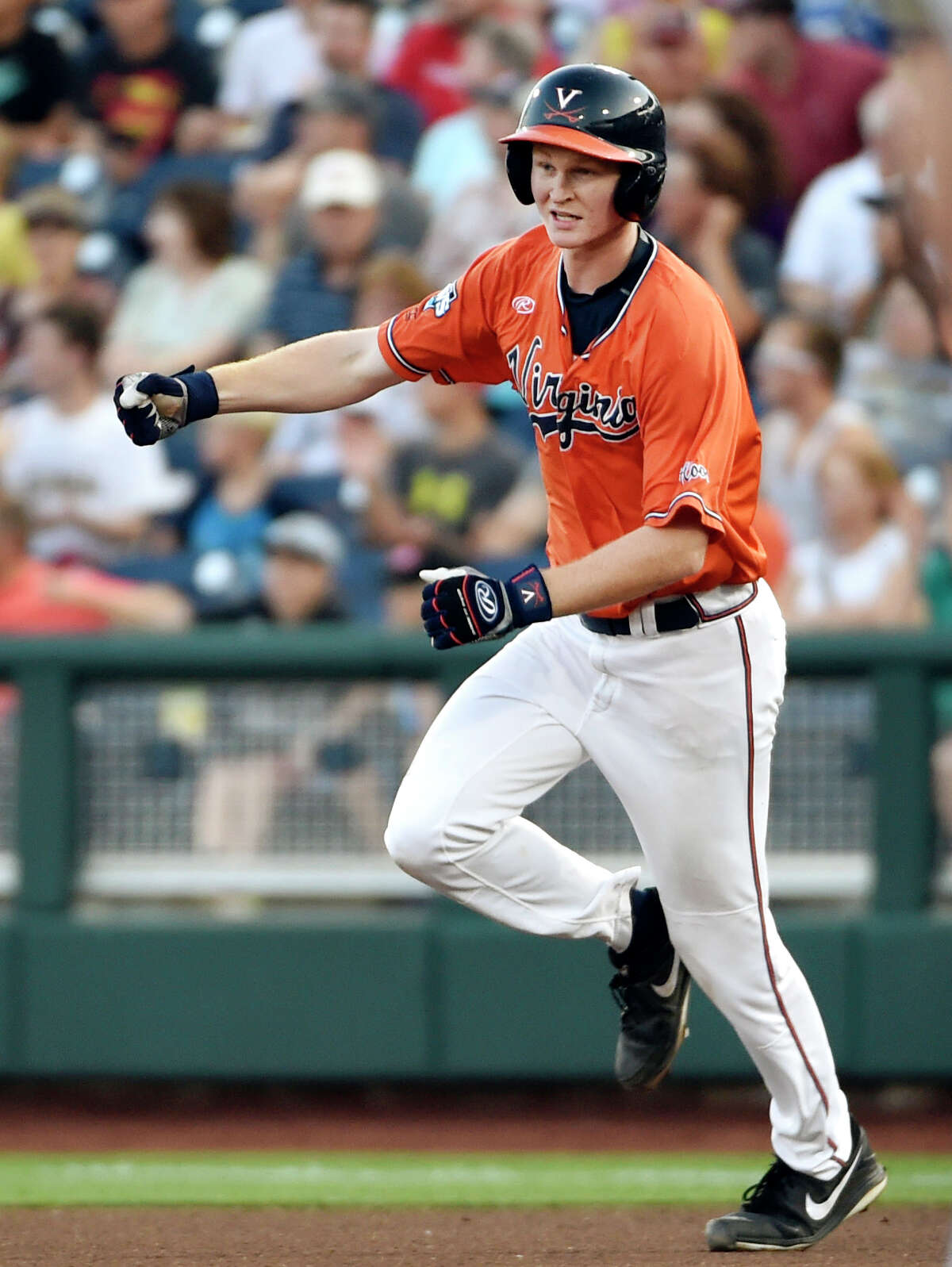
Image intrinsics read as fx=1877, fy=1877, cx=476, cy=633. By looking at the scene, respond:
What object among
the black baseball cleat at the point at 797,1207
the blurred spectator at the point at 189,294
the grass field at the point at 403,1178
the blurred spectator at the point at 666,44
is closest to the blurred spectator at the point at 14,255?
the blurred spectator at the point at 189,294

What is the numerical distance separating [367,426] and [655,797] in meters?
3.65

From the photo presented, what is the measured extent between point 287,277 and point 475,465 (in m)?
1.34

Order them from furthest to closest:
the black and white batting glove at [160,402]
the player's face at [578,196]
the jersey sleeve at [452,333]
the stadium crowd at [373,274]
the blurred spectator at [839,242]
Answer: the blurred spectator at [839,242] < the stadium crowd at [373,274] < the jersey sleeve at [452,333] < the black and white batting glove at [160,402] < the player's face at [578,196]

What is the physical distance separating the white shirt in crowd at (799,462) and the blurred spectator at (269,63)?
9.36ft

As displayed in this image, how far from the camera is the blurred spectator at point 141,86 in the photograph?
27.3ft

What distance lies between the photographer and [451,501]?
6801 millimetres

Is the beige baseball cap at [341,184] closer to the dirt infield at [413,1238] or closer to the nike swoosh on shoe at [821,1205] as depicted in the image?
the dirt infield at [413,1238]

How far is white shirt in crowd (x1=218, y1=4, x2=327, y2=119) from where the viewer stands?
8273 mm

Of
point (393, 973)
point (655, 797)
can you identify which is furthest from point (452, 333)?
point (393, 973)

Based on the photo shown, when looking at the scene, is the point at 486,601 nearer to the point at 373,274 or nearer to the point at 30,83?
the point at 373,274

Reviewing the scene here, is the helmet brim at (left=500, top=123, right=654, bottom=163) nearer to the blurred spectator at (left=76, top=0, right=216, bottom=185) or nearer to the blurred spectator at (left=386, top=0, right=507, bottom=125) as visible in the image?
the blurred spectator at (left=386, top=0, right=507, bottom=125)

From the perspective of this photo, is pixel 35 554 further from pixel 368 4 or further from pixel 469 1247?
pixel 469 1247

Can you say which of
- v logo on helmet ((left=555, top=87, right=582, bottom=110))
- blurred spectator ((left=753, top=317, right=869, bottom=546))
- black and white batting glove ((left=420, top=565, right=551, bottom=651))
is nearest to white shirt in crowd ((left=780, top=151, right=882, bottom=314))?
blurred spectator ((left=753, top=317, right=869, bottom=546))

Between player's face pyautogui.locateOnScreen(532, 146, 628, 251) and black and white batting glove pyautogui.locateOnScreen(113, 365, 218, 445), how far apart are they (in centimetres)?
76
